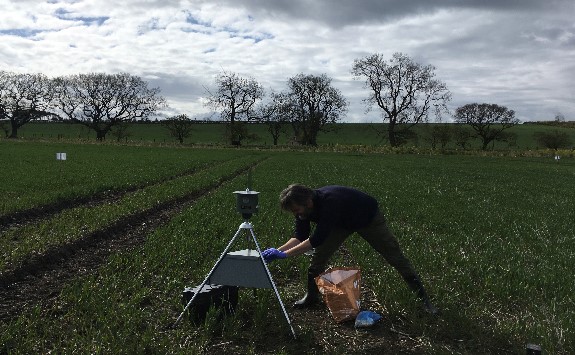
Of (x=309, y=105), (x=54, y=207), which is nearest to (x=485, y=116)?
(x=309, y=105)

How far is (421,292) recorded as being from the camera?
5.95m

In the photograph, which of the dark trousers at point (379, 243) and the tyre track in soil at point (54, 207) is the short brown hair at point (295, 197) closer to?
the dark trousers at point (379, 243)

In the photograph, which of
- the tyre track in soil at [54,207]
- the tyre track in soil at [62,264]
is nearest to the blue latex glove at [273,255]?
the tyre track in soil at [62,264]

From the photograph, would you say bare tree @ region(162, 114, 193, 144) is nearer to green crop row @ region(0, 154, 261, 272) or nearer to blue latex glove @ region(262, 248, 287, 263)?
green crop row @ region(0, 154, 261, 272)

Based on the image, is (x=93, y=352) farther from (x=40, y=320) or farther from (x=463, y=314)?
(x=463, y=314)

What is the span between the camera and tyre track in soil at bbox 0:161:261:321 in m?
6.21

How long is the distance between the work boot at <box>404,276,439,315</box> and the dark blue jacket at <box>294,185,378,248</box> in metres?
0.96

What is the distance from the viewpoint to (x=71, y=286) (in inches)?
254

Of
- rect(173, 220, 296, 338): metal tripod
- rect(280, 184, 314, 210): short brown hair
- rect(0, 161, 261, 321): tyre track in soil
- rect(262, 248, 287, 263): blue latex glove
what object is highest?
rect(280, 184, 314, 210): short brown hair

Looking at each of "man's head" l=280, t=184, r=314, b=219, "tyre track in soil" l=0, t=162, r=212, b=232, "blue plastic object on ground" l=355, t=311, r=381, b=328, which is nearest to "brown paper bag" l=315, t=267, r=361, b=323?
"blue plastic object on ground" l=355, t=311, r=381, b=328

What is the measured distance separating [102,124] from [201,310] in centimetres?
8080

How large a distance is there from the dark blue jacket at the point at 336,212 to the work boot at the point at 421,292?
0.96 metres

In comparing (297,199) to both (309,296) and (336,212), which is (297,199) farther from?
(309,296)

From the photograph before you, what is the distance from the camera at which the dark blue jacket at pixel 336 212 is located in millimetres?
5215
